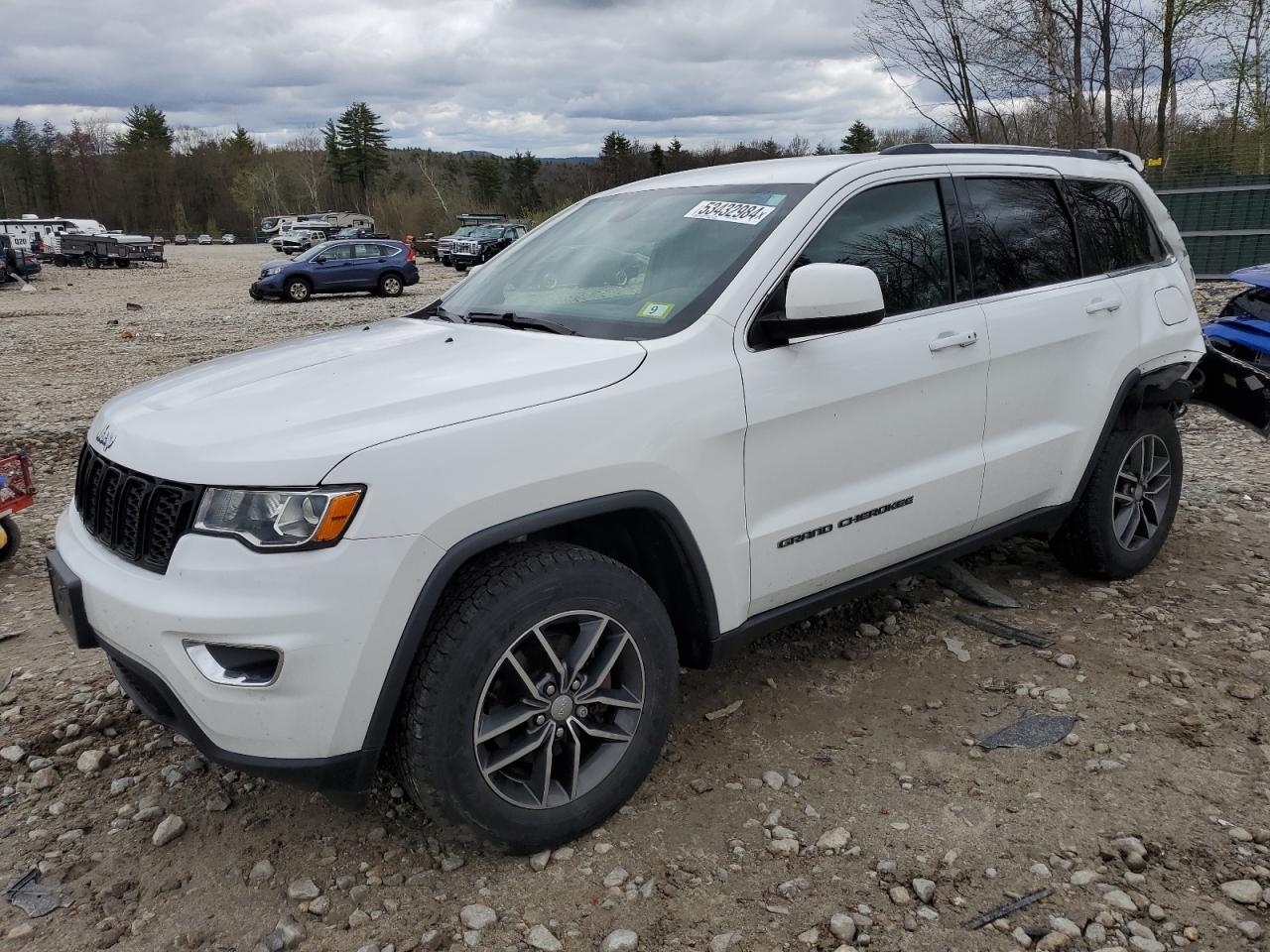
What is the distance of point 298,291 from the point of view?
79.0 ft

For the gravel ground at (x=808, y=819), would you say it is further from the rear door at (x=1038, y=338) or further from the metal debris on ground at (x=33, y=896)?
the rear door at (x=1038, y=338)

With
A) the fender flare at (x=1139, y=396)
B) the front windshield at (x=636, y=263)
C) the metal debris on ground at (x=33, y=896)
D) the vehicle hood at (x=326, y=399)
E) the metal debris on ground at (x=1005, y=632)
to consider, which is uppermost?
the front windshield at (x=636, y=263)

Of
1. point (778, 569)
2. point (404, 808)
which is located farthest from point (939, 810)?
point (404, 808)

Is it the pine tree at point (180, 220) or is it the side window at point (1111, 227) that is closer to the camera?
the side window at point (1111, 227)

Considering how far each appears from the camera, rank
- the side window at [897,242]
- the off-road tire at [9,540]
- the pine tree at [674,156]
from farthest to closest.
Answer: the pine tree at [674,156]
the off-road tire at [9,540]
the side window at [897,242]

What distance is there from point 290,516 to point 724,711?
1.85 meters

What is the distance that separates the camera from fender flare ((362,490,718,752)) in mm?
2361

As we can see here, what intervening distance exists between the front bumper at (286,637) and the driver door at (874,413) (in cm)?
112

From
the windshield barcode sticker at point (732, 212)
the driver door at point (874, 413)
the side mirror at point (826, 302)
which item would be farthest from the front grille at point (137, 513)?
the windshield barcode sticker at point (732, 212)

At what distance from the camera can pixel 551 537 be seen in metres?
2.80

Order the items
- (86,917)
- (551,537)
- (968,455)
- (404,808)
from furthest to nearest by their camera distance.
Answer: (968,455) → (404,808) → (551,537) → (86,917)

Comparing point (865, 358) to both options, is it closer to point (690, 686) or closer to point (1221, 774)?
point (690, 686)

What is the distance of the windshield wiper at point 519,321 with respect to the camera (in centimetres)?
313

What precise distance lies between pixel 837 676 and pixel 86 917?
2.53 metres
